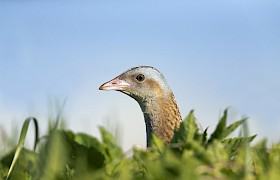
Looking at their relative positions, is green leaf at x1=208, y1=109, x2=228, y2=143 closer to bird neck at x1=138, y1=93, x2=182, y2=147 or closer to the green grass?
the green grass

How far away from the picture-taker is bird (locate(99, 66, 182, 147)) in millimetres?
5746

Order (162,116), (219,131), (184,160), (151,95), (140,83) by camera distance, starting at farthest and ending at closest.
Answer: (140,83)
(151,95)
(162,116)
(219,131)
(184,160)

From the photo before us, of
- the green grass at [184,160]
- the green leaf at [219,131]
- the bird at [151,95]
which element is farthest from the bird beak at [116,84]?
the green leaf at [219,131]

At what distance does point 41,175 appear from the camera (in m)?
1.70

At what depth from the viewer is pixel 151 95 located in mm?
6516

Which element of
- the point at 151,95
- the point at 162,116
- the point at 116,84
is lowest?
the point at 162,116

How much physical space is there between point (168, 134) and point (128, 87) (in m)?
1.44

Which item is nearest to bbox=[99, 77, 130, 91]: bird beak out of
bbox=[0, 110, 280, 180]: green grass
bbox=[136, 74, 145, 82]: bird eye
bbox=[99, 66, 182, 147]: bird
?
bbox=[99, 66, 182, 147]: bird

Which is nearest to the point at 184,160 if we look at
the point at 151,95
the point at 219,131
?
the point at 219,131

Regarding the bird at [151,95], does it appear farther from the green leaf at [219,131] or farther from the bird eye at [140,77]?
the green leaf at [219,131]

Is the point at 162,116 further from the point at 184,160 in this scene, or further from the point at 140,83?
the point at 184,160

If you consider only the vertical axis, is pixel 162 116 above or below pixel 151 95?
below

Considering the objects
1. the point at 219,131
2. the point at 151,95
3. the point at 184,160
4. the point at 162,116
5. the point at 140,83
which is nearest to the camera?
the point at 184,160

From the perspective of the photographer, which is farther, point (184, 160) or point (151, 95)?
point (151, 95)
